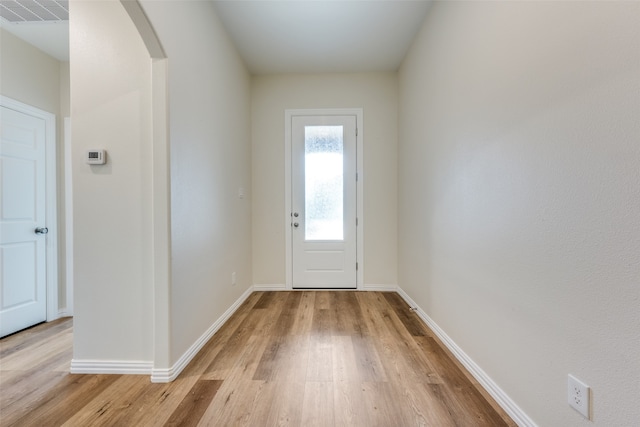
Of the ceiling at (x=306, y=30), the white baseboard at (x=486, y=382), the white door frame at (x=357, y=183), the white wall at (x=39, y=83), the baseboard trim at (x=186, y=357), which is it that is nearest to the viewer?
the white baseboard at (x=486, y=382)

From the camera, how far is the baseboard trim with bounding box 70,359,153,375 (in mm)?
1641

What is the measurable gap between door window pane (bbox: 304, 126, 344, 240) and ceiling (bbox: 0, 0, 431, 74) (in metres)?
0.83

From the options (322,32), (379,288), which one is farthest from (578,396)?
(322,32)

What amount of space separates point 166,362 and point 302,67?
125 inches

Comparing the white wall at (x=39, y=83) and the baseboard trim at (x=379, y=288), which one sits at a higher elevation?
the white wall at (x=39, y=83)

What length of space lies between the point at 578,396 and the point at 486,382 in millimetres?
588

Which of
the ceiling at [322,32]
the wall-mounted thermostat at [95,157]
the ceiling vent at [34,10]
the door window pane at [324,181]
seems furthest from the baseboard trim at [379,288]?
the ceiling vent at [34,10]

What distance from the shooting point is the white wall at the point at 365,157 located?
335cm

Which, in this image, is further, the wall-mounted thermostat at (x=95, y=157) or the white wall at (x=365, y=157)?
the white wall at (x=365, y=157)

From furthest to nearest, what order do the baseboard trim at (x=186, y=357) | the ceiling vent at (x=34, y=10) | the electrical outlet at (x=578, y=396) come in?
the ceiling vent at (x=34, y=10)
the baseboard trim at (x=186, y=357)
the electrical outlet at (x=578, y=396)

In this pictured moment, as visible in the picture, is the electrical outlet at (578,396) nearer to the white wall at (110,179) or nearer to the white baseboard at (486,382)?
the white baseboard at (486,382)

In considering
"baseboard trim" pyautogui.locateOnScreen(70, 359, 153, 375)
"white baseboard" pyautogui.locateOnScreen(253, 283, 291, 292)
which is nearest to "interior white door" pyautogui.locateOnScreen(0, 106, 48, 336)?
"baseboard trim" pyautogui.locateOnScreen(70, 359, 153, 375)

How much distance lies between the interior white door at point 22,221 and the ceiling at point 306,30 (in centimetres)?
→ 82

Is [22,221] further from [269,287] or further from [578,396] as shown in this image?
[578,396]
